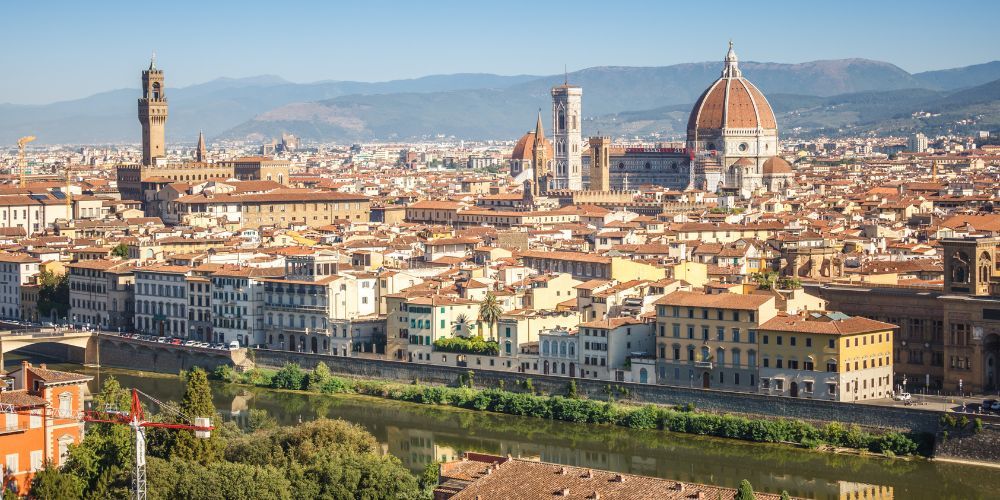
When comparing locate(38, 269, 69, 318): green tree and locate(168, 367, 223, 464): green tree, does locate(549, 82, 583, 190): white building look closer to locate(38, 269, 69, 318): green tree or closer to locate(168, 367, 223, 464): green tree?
locate(38, 269, 69, 318): green tree

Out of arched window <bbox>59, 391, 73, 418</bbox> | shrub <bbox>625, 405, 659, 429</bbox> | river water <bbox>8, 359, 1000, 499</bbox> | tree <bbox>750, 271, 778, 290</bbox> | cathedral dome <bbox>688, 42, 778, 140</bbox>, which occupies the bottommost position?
river water <bbox>8, 359, 1000, 499</bbox>

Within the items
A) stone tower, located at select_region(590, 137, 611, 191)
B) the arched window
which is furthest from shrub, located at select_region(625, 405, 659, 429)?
stone tower, located at select_region(590, 137, 611, 191)

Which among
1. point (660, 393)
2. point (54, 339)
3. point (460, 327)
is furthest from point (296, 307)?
point (660, 393)

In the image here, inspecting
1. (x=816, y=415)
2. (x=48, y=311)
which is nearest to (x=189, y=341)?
(x=48, y=311)

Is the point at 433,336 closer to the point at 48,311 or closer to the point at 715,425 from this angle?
the point at 715,425

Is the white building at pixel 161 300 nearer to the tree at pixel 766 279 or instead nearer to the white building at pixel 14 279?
the white building at pixel 14 279

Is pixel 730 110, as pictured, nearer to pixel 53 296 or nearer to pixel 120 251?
pixel 120 251

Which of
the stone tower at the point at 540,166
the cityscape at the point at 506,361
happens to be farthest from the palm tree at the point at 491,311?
the stone tower at the point at 540,166
